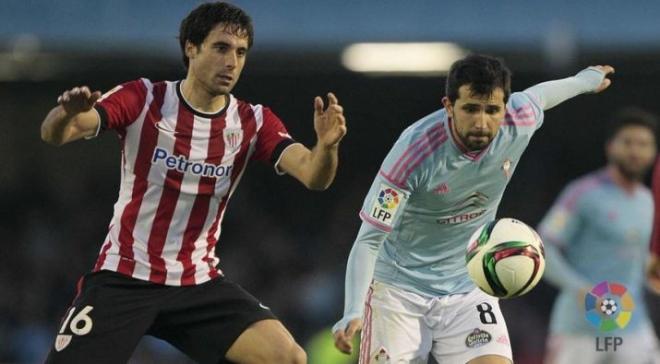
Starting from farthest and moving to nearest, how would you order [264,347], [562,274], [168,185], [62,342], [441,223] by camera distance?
[562,274]
[441,223]
[168,185]
[264,347]
[62,342]

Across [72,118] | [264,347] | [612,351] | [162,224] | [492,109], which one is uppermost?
[492,109]

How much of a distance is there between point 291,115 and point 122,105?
8.32 m

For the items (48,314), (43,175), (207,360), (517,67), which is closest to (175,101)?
(207,360)

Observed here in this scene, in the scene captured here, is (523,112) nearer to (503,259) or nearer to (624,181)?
(503,259)

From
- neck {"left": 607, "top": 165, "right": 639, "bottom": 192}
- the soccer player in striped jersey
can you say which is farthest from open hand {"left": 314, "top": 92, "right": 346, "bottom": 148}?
neck {"left": 607, "top": 165, "right": 639, "bottom": 192}

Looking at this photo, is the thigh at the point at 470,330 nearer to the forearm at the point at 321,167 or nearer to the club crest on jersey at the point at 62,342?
the forearm at the point at 321,167

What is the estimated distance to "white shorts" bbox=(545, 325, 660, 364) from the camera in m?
9.23

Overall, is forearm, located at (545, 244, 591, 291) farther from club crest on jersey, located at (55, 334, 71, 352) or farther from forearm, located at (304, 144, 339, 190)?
club crest on jersey, located at (55, 334, 71, 352)

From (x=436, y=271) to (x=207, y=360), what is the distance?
1194 millimetres

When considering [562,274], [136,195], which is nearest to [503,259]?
[136,195]

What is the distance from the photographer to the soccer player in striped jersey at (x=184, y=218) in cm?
620

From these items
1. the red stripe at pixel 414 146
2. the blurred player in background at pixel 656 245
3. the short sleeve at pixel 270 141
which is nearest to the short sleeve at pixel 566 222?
the blurred player in background at pixel 656 245

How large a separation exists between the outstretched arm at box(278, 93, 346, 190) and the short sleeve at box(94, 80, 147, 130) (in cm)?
68

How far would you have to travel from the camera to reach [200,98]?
254 inches
